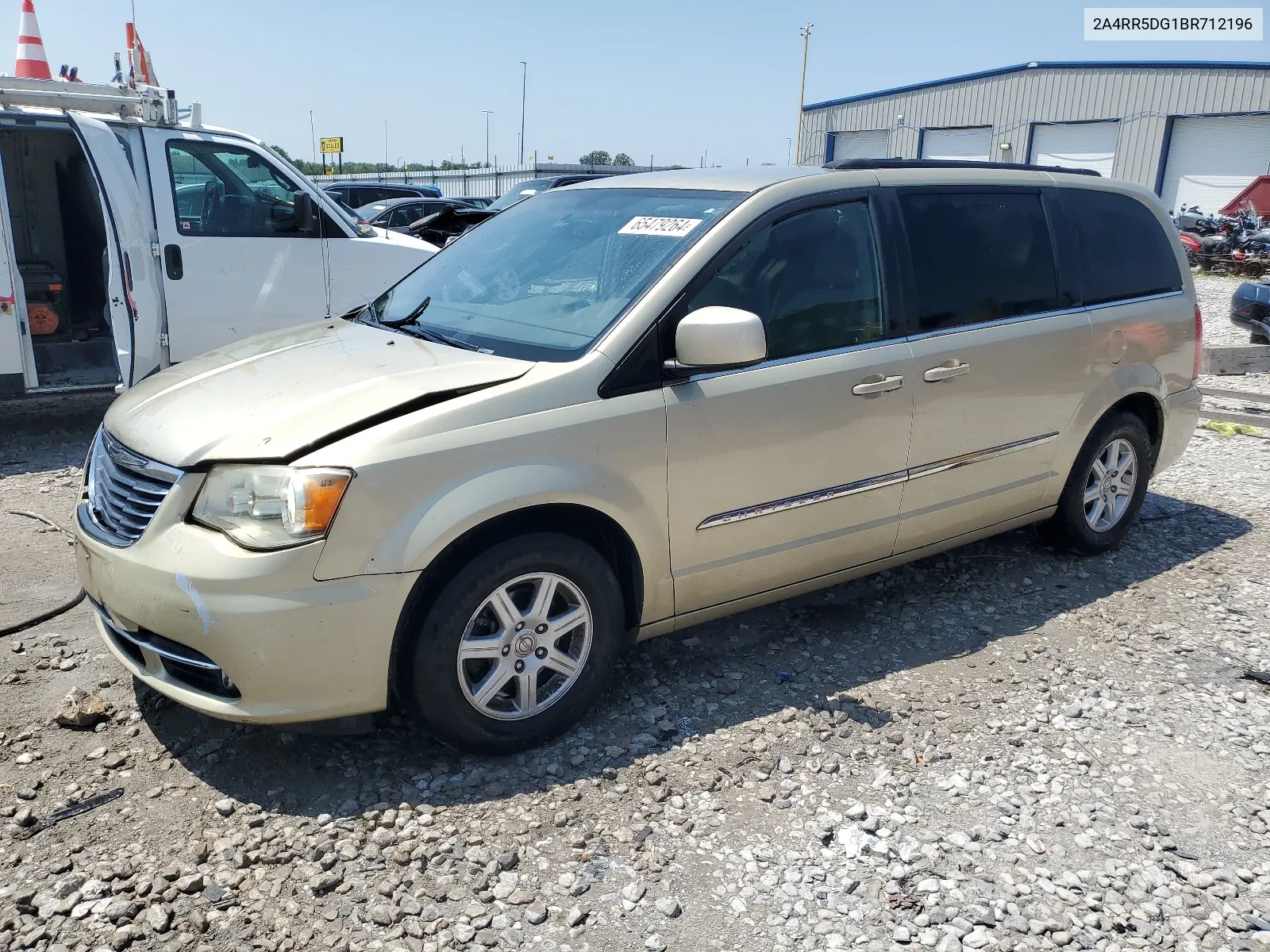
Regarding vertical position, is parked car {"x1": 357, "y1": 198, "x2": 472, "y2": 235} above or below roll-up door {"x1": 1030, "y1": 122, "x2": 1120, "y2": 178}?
below

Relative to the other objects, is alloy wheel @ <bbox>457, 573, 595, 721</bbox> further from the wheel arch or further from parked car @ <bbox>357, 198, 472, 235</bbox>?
parked car @ <bbox>357, 198, 472, 235</bbox>

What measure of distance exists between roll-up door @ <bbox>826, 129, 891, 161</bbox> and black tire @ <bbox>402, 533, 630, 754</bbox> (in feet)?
131

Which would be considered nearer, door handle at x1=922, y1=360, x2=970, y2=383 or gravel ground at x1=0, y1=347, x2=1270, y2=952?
gravel ground at x1=0, y1=347, x2=1270, y2=952

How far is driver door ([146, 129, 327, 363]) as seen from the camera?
6.89 m

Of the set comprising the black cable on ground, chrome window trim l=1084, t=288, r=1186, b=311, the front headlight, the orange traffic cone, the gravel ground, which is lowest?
the gravel ground

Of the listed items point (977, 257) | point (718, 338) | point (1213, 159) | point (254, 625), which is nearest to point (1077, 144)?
point (1213, 159)

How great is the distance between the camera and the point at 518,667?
3.19 m

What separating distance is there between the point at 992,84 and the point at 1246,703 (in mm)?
37624

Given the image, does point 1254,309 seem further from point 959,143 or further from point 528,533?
point 959,143

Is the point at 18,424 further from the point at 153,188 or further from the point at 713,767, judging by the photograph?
the point at 713,767

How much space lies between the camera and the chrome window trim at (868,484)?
11.6 ft

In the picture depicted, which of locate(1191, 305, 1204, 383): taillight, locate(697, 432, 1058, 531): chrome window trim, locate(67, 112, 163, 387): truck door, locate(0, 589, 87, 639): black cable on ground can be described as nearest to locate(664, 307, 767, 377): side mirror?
locate(697, 432, 1058, 531): chrome window trim

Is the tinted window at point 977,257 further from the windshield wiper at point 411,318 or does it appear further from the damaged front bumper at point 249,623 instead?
the damaged front bumper at point 249,623

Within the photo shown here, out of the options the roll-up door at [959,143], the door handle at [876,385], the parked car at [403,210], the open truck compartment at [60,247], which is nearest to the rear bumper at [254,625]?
the door handle at [876,385]
